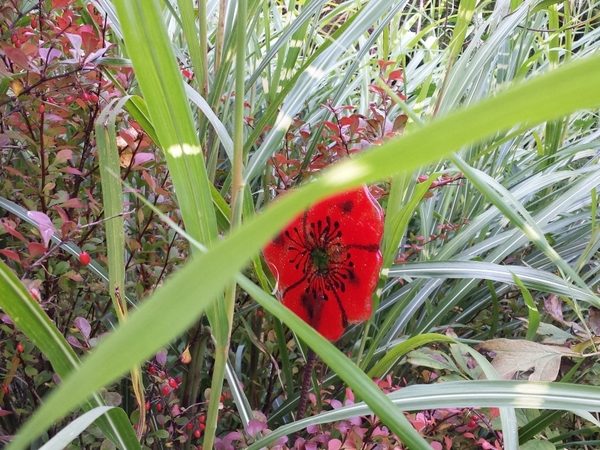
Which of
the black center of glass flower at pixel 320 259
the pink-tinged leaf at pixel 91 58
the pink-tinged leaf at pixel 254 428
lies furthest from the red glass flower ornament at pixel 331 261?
the pink-tinged leaf at pixel 91 58

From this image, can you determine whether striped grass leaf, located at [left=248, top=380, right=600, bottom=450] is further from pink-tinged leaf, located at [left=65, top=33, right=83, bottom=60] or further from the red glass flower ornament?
pink-tinged leaf, located at [left=65, top=33, right=83, bottom=60]

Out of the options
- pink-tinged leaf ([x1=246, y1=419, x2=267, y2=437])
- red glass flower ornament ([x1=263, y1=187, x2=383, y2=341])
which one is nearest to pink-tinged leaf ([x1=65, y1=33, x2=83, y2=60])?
red glass flower ornament ([x1=263, y1=187, x2=383, y2=341])

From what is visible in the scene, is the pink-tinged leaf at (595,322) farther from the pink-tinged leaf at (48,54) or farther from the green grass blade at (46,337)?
the pink-tinged leaf at (48,54)

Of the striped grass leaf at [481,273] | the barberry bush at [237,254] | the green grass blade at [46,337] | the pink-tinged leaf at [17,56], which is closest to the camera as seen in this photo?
the barberry bush at [237,254]

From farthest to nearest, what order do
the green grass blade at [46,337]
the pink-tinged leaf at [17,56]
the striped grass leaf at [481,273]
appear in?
the striped grass leaf at [481,273] < the pink-tinged leaf at [17,56] < the green grass blade at [46,337]

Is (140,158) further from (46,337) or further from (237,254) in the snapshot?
(237,254)

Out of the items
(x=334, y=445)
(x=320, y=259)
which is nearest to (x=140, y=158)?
(x=320, y=259)

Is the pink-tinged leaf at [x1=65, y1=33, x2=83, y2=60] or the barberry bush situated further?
the pink-tinged leaf at [x1=65, y1=33, x2=83, y2=60]

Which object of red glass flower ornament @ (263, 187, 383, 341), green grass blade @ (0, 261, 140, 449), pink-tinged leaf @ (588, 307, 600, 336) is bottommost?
green grass blade @ (0, 261, 140, 449)
